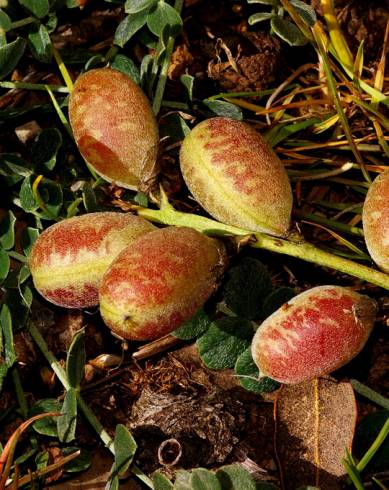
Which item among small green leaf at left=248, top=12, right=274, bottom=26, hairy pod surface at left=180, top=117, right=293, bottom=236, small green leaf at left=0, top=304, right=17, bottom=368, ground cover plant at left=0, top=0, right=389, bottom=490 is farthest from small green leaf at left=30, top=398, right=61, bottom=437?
small green leaf at left=248, top=12, right=274, bottom=26

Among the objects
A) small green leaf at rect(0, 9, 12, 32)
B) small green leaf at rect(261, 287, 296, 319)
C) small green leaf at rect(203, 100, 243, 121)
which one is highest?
small green leaf at rect(0, 9, 12, 32)

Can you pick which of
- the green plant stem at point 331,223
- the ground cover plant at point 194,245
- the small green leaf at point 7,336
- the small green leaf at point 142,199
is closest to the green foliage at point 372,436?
the ground cover plant at point 194,245

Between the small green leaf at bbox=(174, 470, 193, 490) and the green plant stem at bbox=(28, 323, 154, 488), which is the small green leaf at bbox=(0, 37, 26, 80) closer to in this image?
the green plant stem at bbox=(28, 323, 154, 488)

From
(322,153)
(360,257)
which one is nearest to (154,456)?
(360,257)

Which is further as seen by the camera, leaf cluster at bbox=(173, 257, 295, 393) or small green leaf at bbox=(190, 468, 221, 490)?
leaf cluster at bbox=(173, 257, 295, 393)

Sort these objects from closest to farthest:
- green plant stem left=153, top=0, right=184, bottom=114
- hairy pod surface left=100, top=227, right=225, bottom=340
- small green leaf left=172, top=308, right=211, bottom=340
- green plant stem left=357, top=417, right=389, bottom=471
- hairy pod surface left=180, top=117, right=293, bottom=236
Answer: hairy pod surface left=100, top=227, right=225, bottom=340 → hairy pod surface left=180, top=117, right=293, bottom=236 → green plant stem left=357, top=417, right=389, bottom=471 → small green leaf left=172, top=308, right=211, bottom=340 → green plant stem left=153, top=0, right=184, bottom=114

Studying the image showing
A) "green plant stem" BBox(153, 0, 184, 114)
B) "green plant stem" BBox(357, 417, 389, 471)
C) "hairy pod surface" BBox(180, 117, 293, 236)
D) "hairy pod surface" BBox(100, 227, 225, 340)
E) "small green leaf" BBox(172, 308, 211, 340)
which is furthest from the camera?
"green plant stem" BBox(153, 0, 184, 114)

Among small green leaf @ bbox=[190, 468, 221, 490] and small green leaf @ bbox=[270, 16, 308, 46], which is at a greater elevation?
small green leaf @ bbox=[270, 16, 308, 46]
